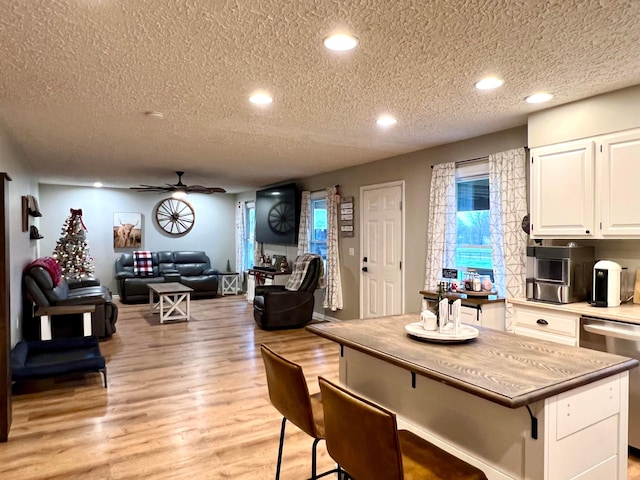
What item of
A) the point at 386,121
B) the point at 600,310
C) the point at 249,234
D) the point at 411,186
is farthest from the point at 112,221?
the point at 600,310

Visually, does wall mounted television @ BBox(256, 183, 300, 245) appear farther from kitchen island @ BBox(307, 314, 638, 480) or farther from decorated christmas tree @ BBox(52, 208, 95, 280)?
kitchen island @ BBox(307, 314, 638, 480)

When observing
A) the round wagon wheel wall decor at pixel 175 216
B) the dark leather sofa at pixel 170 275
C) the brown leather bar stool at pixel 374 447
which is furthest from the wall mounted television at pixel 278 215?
the brown leather bar stool at pixel 374 447

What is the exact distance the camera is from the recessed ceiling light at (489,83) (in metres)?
2.73

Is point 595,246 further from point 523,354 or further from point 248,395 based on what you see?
point 248,395

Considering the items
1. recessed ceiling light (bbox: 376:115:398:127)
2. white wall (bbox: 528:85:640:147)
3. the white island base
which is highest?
recessed ceiling light (bbox: 376:115:398:127)

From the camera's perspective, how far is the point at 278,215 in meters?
7.88

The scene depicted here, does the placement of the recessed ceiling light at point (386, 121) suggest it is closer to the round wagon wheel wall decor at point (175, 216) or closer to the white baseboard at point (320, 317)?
the white baseboard at point (320, 317)

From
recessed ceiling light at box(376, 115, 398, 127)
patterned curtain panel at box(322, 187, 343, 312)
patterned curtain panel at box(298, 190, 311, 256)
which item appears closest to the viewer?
recessed ceiling light at box(376, 115, 398, 127)

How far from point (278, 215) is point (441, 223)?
3894mm

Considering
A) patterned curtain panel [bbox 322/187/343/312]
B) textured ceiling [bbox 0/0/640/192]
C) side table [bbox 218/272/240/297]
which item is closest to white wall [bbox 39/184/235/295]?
side table [bbox 218/272/240/297]

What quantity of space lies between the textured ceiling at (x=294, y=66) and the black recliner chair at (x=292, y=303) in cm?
250

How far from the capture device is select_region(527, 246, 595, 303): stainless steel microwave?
121 inches

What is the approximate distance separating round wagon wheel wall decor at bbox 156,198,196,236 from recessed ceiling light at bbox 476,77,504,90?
8.13m

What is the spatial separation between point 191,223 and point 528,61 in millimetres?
8751
